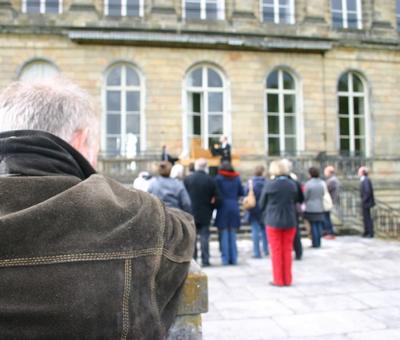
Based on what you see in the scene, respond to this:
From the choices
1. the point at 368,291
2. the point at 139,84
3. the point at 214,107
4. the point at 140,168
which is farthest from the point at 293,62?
the point at 368,291

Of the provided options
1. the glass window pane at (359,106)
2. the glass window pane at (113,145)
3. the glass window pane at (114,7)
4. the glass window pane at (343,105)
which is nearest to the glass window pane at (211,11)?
the glass window pane at (114,7)

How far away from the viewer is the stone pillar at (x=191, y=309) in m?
1.59

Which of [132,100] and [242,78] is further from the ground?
[242,78]

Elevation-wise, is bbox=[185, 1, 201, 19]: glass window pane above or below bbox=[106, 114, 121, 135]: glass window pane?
above

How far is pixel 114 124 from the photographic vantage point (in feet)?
46.5

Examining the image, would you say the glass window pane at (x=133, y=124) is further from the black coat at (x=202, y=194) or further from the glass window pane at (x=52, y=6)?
the black coat at (x=202, y=194)

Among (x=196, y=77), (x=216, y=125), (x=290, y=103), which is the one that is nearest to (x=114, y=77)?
(x=196, y=77)

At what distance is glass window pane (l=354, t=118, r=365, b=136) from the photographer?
52.3 feet


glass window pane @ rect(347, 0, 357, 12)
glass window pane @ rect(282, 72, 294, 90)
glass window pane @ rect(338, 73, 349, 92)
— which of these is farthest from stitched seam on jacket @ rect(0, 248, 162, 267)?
glass window pane @ rect(347, 0, 357, 12)

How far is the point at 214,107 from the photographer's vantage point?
14773 mm

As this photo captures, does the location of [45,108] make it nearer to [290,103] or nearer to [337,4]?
[290,103]

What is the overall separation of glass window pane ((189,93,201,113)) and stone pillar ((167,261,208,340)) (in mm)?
13390

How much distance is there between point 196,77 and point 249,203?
8.25 m

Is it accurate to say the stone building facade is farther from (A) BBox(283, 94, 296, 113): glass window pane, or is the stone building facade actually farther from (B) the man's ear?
(B) the man's ear
